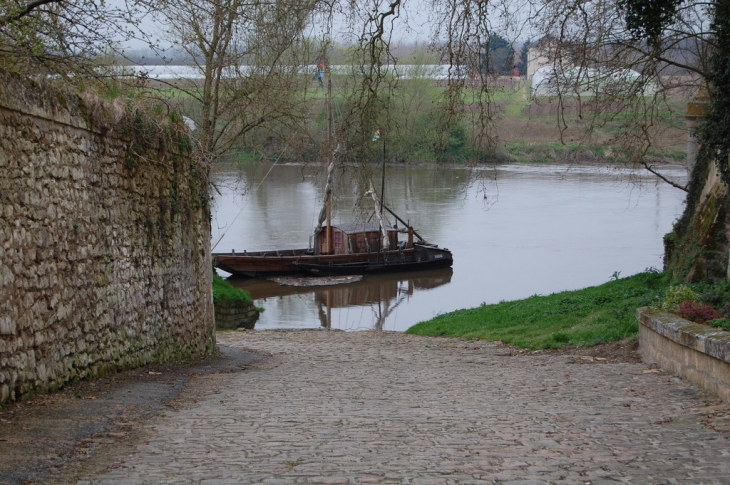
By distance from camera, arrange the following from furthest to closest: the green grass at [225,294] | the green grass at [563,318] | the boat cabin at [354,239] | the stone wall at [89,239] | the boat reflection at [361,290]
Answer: the boat cabin at [354,239] < the boat reflection at [361,290] < the green grass at [225,294] < the green grass at [563,318] < the stone wall at [89,239]

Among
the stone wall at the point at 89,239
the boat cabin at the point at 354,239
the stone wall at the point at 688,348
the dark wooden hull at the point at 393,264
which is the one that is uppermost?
the stone wall at the point at 89,239

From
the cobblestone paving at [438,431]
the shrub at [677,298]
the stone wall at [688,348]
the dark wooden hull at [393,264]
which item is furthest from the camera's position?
the dark wooden hull at [393,264]

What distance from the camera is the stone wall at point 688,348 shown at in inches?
299

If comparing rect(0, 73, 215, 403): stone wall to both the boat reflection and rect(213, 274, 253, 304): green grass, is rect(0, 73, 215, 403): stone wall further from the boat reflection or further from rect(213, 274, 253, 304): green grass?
the boat reflection

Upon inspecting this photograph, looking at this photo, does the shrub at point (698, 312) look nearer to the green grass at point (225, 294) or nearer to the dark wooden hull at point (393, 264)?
the green grass at point (225, 294)

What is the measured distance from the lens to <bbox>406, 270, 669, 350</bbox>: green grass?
14.5 meters

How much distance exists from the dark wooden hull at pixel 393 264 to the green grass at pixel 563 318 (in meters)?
13.8

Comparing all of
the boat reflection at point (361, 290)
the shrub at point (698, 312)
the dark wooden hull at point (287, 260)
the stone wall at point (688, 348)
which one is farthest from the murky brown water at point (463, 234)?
the shrub at point (698, 312)

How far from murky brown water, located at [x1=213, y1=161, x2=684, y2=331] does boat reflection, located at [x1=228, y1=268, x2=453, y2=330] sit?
5 cm

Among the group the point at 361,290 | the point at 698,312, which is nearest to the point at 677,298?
the point at 698,312

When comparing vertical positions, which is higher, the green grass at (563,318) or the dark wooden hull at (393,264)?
the green grass at (563,318)

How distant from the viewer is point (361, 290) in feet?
115

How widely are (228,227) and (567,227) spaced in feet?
59.0

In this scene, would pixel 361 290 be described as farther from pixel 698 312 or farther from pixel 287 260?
pixel 698 312
